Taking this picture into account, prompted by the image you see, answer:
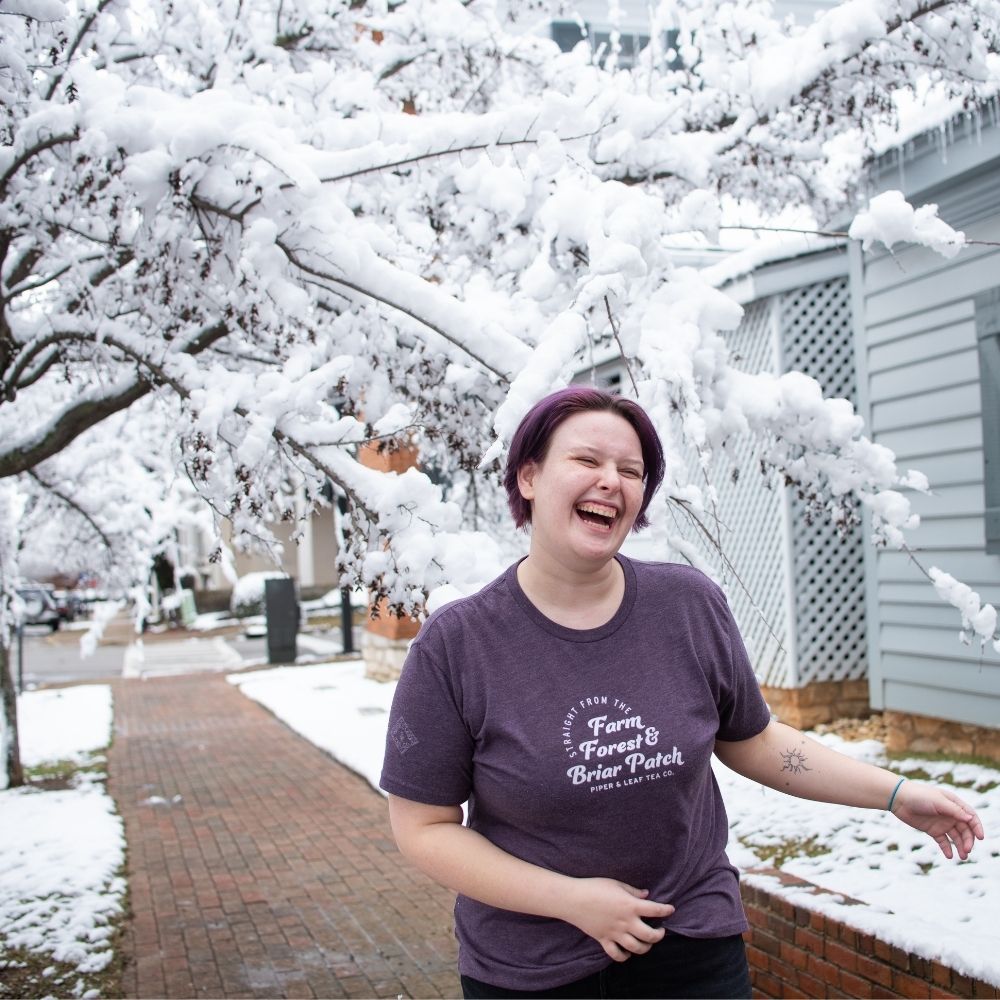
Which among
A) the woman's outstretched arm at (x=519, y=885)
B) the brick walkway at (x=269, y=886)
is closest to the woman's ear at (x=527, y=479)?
the woman's outstretched arm at (x=519, y=885)

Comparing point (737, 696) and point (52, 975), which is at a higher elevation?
point (737, 696)

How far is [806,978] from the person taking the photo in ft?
12.7

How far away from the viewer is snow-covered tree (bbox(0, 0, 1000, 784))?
3473 mm

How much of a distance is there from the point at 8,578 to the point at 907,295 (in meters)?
7.72

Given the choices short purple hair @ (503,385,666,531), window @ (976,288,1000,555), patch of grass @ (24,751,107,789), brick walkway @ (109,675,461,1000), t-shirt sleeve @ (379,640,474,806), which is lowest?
patch of grass @ (24,751,107,789)

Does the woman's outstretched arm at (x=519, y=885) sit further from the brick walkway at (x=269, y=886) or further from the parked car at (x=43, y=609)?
the parked car at (x=43, y=609)

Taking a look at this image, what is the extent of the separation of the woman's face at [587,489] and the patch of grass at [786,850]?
3180mm

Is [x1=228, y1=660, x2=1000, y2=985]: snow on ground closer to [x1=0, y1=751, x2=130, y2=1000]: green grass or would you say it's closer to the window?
the window

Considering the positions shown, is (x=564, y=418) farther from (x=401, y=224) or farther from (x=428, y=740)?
(x=401, y=224)

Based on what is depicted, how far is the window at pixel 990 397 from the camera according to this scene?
5887 mm

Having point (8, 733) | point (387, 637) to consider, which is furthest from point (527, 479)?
point (387, 637)

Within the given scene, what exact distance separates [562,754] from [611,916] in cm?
26

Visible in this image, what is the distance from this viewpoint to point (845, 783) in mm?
2123

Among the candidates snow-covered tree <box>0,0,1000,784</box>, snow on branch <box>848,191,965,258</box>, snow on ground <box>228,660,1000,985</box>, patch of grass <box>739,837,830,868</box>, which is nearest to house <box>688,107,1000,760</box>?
snow on ground <box>228,660,1000,985</box>
